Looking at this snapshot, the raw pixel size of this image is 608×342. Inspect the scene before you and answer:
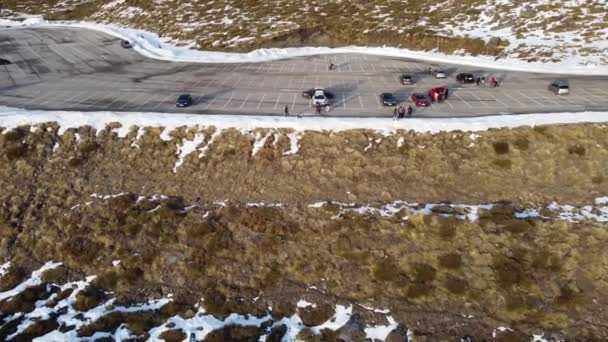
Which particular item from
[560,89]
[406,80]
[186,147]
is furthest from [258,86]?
[560,89]

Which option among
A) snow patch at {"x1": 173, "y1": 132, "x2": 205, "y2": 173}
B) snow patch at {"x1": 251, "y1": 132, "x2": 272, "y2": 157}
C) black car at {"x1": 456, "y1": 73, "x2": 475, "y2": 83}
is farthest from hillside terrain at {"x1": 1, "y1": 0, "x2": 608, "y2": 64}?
snow patch at {"x1": 251, "y1": 132, "x2": 272, "y2": 157}

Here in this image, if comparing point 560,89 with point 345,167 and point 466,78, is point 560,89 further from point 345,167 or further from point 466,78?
point 345,167

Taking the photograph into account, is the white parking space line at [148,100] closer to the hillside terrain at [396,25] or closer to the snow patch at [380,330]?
the hillside terrain at [396,25]

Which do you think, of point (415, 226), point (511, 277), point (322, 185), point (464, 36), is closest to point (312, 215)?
point (322, 185)

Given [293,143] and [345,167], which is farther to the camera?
[293,143]

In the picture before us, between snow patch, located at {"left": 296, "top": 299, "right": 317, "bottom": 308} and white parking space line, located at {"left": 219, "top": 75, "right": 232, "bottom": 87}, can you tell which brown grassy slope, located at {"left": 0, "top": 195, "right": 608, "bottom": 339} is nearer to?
snow patch, located at {"left": 296, "top": 299, "right": 317, "bottom": 308}
